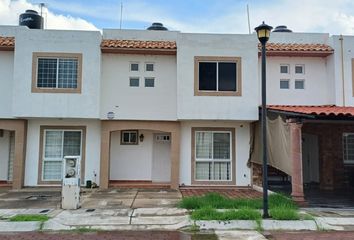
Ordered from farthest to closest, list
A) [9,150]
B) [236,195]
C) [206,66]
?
[9,150] → [206,66] → [236,195]

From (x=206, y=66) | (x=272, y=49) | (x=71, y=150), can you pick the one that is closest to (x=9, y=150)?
(x=71, y=150)

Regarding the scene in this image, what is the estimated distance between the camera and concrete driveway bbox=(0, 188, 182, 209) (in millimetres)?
11554

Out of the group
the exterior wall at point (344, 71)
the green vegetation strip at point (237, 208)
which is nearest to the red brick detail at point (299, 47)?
the exterior wall at point (344, 71)

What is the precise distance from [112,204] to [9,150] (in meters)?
7.91

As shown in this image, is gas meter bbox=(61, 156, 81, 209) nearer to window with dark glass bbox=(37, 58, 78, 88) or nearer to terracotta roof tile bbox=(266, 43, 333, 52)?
window with dark glass bbox=(37, 58, 78, 88)

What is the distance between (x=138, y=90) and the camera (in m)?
16.0

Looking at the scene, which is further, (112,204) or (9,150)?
(9,150)

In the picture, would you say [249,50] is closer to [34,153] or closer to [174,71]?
[174,71]

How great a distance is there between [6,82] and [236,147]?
1110cm

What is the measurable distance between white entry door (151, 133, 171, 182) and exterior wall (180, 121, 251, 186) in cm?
114

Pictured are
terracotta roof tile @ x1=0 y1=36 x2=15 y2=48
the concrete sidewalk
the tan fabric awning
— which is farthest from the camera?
terracotta roof tile @ x1=0 y1=36 x2=15 y2=48

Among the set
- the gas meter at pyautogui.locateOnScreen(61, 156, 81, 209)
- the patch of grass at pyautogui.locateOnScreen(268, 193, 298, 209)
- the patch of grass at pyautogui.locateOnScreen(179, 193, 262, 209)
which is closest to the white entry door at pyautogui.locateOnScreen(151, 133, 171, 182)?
the patch of grass at pyautogui.locateOnScreen(179, 193, 262, 209)

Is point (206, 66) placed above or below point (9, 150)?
above

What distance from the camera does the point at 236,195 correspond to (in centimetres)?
1369
